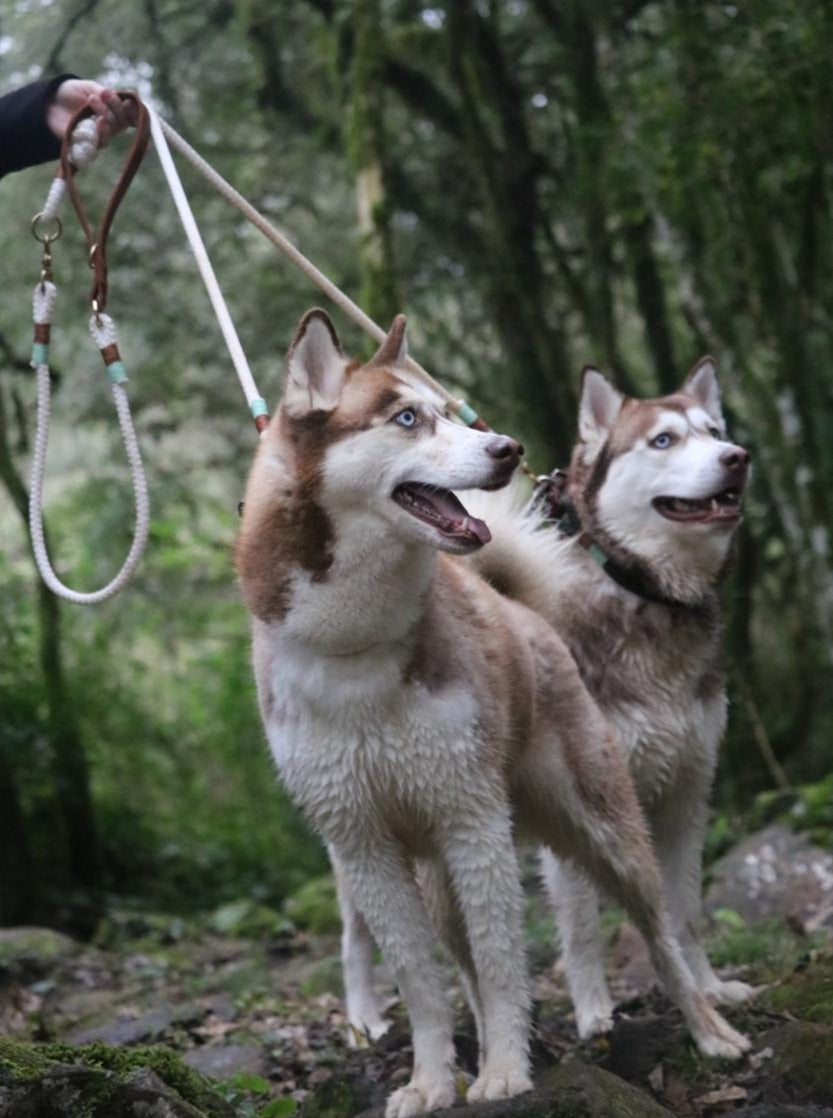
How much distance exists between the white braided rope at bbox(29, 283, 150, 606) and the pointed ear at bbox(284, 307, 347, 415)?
1.85 ft

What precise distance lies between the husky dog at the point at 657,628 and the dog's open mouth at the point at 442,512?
128 centimetres

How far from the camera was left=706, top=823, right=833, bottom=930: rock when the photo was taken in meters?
7.29

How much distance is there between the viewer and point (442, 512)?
12.2ft

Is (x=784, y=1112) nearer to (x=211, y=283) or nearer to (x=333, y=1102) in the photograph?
(x=333, y=1102)

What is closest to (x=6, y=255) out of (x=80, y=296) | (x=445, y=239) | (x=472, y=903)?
(x=80, y=296)

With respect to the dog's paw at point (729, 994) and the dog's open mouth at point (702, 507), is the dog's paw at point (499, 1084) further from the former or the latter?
the dog's open mouth at point (702, 507)

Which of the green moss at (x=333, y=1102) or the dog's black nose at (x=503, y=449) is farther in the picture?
the green moss at (x=333, y=1102)

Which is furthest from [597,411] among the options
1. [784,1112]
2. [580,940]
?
[784,1112]

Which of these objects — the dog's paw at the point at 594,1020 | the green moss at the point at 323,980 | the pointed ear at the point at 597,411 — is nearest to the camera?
the dog's paw at the point at 594,1020

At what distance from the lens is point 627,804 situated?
452 cm

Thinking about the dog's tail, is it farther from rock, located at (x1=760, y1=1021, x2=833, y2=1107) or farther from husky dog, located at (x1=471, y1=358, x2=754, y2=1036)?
rock, located at (x1=760, y1=1021, x2=833, y2=1107)

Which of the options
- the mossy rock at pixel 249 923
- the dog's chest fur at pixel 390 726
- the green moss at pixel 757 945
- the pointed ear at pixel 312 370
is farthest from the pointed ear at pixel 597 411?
the mossy rock at pixel 249 923

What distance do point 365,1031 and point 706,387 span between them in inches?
115

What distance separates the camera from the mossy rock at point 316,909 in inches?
351
